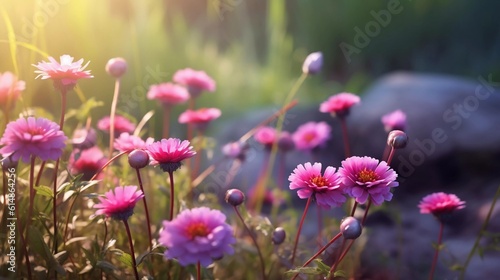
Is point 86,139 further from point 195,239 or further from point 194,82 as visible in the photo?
point 195,239

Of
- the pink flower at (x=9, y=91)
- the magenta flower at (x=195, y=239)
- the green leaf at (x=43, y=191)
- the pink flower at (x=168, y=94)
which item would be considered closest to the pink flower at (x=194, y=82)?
the pink flower at (x=168, y=94)

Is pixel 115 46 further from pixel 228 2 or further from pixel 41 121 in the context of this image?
pixel 41 121

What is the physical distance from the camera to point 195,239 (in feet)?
2.39

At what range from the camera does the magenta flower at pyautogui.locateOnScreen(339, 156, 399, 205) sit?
868mm

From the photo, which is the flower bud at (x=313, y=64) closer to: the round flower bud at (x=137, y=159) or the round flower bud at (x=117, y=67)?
the round flower bud at (x=117, y=67)

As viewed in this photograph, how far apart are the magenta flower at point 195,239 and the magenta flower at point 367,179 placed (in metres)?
0.21

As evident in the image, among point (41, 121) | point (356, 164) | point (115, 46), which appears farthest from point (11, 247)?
point (115, 46)

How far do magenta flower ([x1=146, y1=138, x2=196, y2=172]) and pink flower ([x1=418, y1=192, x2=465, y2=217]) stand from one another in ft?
1.54

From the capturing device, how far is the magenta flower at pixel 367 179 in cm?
87

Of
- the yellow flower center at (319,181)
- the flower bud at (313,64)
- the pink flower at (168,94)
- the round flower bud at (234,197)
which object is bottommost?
the round flower bud at (234,197)

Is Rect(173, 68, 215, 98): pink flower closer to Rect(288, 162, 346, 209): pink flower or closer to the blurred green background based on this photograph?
Rect(288, 162, 346, 209): pink flower

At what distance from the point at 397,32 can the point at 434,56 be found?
0.95 ft

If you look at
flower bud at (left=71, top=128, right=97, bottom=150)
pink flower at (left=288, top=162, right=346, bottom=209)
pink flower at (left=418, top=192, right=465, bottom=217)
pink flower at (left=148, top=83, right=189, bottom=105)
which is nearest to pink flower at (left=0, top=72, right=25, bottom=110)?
flower bud at (left=71, top=128, right=97, bottom=150)

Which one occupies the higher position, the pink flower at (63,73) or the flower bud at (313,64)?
the flower bud at (313,64)
